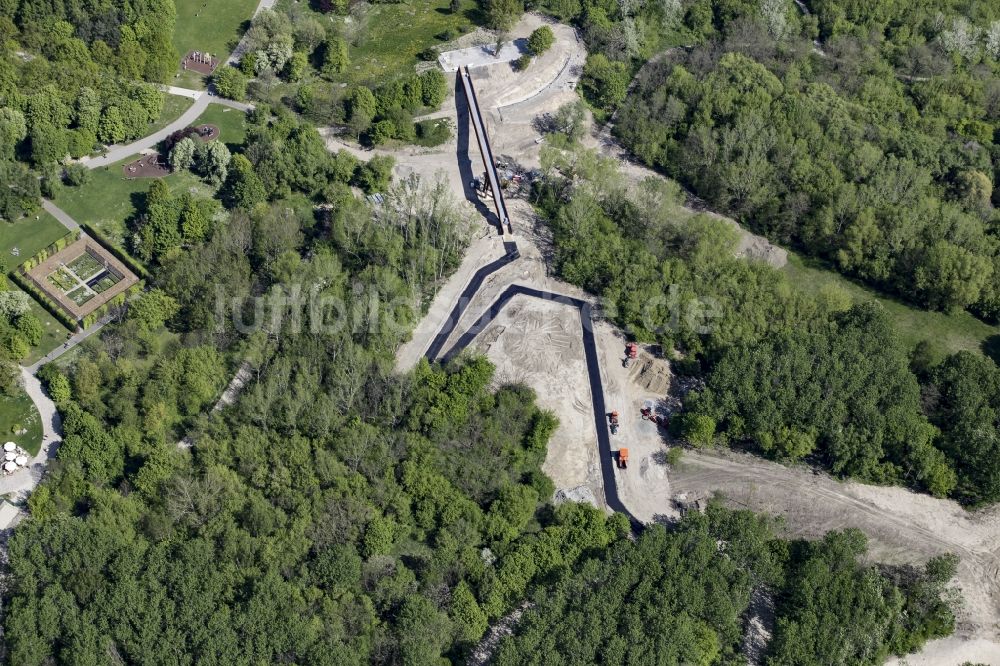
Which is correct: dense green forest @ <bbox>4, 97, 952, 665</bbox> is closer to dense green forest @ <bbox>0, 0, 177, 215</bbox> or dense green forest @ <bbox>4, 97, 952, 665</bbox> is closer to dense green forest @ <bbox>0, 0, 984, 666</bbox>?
dense green forest @ <bbox>0, 0, 984, 666</bbox>

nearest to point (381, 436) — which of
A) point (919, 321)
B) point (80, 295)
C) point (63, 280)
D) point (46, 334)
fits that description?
point (46, 334)

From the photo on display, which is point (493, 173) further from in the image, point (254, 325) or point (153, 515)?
point (153, 515)

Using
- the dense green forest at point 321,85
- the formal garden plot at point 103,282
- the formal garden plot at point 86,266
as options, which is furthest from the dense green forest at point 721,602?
the dense green forest at point 321,85

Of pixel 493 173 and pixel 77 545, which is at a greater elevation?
pixel 493 173

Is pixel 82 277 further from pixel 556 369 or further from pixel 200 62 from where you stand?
pixel 556 369

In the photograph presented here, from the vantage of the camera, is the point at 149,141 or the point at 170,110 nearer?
the point at 149,141

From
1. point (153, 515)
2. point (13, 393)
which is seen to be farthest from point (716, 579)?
point (13, 393)
